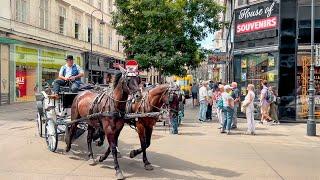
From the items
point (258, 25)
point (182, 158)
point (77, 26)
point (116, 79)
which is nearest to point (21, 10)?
point (77, 26)

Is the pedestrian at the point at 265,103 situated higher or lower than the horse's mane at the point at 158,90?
lower

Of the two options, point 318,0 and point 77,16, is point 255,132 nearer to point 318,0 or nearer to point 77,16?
point 318,0

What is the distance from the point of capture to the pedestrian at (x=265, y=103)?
1848cm

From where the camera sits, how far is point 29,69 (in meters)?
31.8

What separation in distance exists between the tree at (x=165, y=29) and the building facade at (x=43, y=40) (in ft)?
32.4

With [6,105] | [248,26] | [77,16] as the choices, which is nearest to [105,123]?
[248,26]

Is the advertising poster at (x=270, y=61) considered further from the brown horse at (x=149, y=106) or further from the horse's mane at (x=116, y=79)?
the horse's mane at (x=116, y=79)

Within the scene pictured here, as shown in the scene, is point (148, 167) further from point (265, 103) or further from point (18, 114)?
point (18, 114)

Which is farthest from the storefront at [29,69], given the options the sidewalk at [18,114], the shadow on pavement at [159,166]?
the shadow on pavement at [159,166]

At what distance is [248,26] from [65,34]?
21938 mm

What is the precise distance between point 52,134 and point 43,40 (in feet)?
81.2

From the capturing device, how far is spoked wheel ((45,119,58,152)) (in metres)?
10.0

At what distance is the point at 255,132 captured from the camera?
1570cm

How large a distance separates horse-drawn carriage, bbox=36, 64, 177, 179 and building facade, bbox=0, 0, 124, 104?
1815 cm
